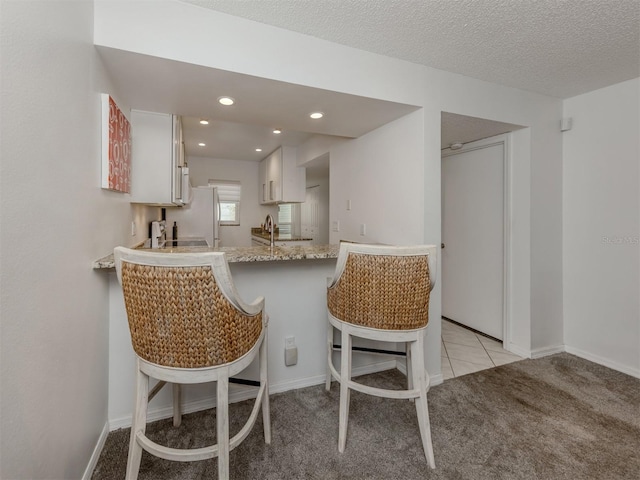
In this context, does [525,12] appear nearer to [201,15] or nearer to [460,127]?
[460,127]

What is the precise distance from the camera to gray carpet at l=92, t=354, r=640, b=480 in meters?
1.44

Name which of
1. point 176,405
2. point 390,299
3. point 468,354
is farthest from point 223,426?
point 468,354

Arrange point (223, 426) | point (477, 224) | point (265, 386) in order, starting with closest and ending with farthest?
point (223, 426) → point (265, 386) → point (477, 224)

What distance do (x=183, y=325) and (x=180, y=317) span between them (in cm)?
3

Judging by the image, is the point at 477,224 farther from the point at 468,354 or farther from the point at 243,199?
the point at 243,199

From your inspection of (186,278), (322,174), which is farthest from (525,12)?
(322,174)

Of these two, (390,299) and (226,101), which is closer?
(390,299)

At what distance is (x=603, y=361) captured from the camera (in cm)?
254

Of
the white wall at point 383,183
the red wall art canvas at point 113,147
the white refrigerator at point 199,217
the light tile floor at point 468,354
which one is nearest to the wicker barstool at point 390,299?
the white wall at point 383,183

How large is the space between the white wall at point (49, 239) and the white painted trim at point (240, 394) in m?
0.21

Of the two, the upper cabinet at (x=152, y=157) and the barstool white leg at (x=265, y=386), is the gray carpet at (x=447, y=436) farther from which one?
the upper cabinet at (x=152, y=157)

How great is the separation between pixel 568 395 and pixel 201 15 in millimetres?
3265

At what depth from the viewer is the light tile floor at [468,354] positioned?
249 cm

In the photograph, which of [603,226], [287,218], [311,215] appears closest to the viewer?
[603,226]
